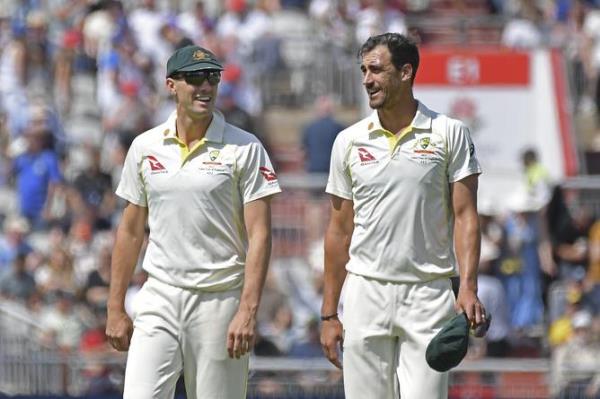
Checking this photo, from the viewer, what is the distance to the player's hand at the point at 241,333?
9633 millimetres

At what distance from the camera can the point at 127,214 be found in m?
10.1

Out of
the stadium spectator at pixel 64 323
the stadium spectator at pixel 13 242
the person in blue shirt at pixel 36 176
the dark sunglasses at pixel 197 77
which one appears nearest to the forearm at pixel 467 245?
the dark sunglasses at pixel 197 77

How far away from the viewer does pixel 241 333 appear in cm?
962

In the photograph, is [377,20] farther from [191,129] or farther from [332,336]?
[332,336]

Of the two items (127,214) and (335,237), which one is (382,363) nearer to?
(335,237)

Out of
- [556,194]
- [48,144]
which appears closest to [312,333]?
[556,194]

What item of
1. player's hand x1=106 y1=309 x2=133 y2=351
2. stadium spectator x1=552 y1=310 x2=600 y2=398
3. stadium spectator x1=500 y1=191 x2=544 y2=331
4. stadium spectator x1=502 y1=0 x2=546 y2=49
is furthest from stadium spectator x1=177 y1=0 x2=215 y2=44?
player's hand x1=106 y1=309 x2=133 y2=351

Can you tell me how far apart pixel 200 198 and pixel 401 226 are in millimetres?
1032

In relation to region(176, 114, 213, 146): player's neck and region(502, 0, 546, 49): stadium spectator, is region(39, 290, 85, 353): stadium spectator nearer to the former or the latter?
region(176, 114, 213, 146): player's neck

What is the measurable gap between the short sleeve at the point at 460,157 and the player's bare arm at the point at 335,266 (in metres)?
0.58

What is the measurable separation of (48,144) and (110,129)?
3.09 ft

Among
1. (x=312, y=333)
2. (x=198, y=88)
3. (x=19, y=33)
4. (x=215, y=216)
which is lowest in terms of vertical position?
(x=312, y=333)

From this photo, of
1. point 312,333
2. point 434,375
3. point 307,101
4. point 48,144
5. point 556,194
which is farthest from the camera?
point 307,101

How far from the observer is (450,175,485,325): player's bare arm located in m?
9.41
